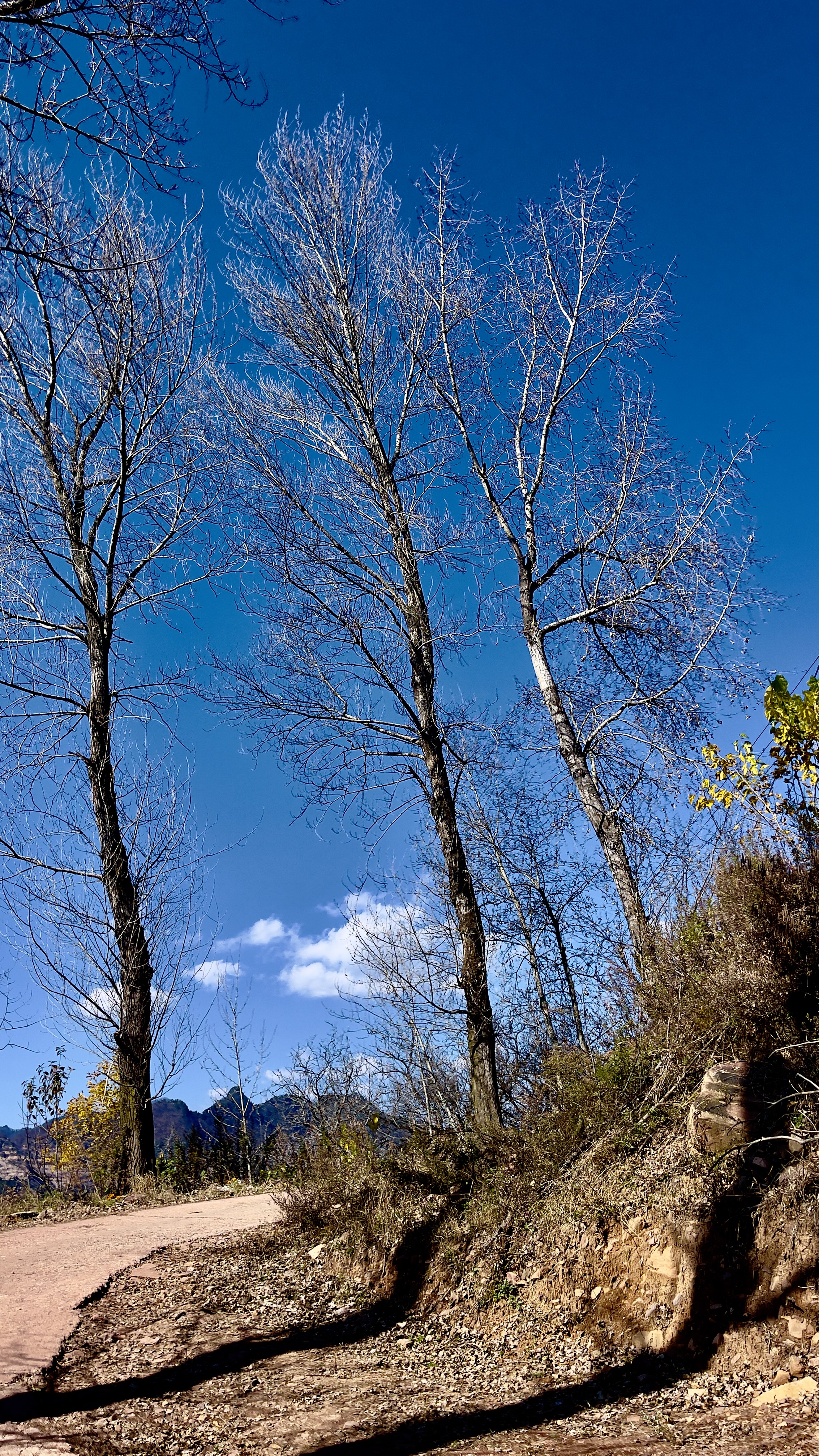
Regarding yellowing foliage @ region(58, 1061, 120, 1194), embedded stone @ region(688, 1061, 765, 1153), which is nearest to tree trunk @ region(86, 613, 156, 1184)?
yellowing foliage @ region(58, 1061, 120, 1194)

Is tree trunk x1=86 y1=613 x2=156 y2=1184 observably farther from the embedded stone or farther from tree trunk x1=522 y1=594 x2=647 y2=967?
the embedded stone

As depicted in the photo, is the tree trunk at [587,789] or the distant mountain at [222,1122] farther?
the distant mountain at [222,1122]

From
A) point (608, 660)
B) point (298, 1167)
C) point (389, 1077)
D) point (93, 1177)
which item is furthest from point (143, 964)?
point (608, 660)

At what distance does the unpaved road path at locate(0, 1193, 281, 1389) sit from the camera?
509 cm

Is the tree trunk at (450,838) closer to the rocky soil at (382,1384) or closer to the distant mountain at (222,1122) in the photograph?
the rocky soil at (382,1384)

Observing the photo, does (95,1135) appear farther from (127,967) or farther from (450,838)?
(450,838)

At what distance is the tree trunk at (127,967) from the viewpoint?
11117 mm

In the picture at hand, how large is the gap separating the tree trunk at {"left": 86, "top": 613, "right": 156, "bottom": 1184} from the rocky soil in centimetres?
518

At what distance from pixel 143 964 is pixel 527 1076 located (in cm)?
631

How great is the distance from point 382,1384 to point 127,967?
759 cm

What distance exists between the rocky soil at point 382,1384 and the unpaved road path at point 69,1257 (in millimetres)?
191

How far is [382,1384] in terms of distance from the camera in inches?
182

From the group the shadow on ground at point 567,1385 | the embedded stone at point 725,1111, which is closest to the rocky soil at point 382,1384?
the shadow on ground at point 567,1385

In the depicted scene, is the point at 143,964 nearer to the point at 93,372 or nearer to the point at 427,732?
the point at 427,732
